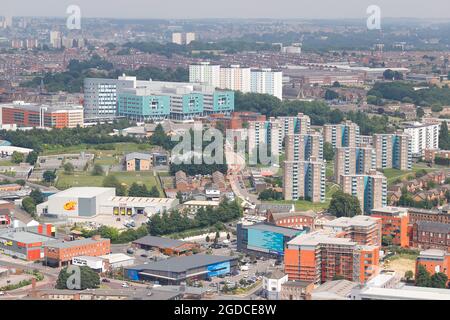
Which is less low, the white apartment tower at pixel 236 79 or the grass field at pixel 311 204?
the white apartment tower at pixel 236 79

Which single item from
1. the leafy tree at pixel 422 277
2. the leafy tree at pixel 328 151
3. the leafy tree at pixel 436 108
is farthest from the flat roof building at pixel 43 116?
the leafy tree at pixel 422 277

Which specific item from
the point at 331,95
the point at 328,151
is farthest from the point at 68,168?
the point at 331,95

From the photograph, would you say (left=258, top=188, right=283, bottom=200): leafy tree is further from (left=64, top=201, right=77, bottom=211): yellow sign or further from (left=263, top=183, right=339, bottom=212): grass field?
(left=64, top=201, right=77, bottom=211): yellow sign

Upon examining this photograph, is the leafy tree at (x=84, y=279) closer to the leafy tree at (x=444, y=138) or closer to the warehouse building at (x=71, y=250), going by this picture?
the warehouse building at (x=71, y=250)

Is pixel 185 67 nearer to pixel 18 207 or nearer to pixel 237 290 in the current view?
pixel 18 207

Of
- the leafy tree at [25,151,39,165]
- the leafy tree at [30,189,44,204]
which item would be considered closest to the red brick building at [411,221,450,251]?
the leafy tree at [30,189,44,204]

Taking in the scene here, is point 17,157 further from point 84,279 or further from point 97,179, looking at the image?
point 84,279
